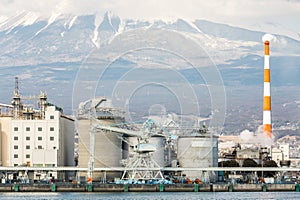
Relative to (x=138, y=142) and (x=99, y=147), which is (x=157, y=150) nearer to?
(x=99, y=147)

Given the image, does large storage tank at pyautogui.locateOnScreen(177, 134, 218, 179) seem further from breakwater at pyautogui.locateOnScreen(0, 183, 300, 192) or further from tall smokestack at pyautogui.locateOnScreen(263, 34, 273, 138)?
tall smokestack at pyautogui.locateOnScreen(263, 34, 273, 138)

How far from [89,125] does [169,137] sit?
7867mm

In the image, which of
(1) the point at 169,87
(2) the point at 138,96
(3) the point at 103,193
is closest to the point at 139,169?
(3) the point at 103,193

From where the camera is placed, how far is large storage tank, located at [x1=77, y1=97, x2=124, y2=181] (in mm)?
83375

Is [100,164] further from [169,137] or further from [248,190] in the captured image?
[248,190]

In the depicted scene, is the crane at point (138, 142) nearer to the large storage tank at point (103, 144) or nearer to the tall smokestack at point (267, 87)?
the large storage tank at point (103, 144)

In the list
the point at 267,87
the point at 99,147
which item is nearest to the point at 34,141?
the point at 99,147

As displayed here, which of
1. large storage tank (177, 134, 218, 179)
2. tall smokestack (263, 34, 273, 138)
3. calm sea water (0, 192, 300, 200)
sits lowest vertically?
calm sea water (0, 192, 300, 200)

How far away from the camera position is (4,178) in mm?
78812

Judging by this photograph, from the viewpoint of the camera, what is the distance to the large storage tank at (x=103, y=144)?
83.4 meters

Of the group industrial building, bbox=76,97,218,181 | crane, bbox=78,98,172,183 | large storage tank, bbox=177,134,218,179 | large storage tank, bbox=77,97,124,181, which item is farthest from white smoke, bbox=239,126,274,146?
large storage tank, bbox=77,97,124,181

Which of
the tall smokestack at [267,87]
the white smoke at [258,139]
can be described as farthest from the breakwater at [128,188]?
the white smoke at [258,139]

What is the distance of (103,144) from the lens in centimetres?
8388

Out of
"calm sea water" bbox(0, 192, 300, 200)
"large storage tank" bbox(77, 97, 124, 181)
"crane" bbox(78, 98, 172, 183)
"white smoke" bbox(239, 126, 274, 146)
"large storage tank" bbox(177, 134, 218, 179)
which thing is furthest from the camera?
"white smoke" bbox(239, 126, 274, 146)
